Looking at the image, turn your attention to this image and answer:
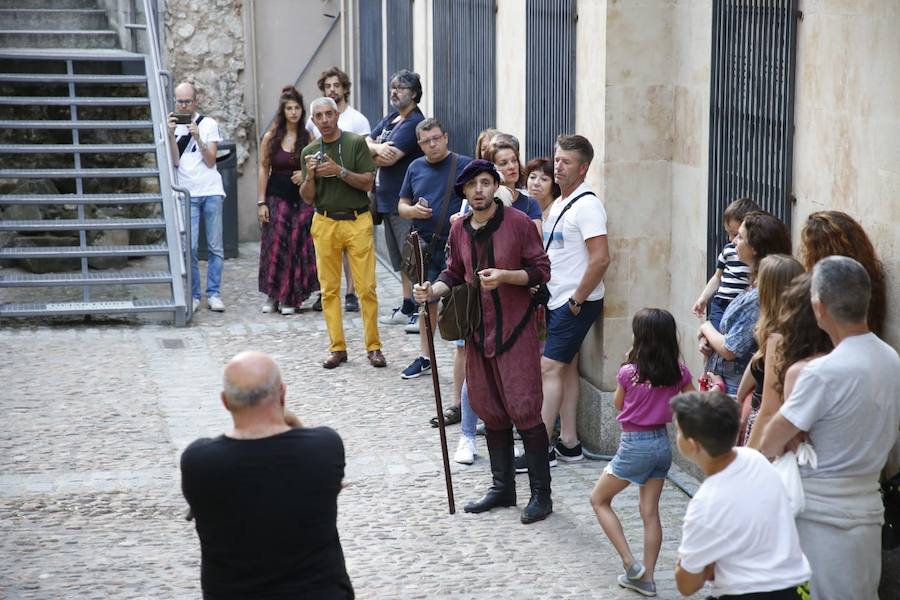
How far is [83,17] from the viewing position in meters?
16.5

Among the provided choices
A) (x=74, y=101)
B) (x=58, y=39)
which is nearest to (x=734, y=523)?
(x=74, y=101)

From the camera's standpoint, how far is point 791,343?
4.76 meters

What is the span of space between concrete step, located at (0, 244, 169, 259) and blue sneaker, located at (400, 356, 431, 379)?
10.8ft

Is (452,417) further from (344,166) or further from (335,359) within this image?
(344,166)

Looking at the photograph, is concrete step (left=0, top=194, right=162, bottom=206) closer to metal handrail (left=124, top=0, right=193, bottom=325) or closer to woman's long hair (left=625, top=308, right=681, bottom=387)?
metal handrail (left=124, top=0, right=193, bottom=325)

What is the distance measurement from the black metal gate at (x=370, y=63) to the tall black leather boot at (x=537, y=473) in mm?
9465

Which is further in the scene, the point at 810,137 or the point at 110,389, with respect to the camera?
the point at 110,389

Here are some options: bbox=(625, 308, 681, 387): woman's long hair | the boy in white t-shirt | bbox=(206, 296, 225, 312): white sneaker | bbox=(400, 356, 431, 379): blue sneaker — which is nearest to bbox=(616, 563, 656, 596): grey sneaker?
bbox=(625, 308, 681, 387): woman's long hair

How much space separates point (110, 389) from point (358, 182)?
2.40m

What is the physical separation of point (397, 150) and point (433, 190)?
1.48 m

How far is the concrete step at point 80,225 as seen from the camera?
40.0ft

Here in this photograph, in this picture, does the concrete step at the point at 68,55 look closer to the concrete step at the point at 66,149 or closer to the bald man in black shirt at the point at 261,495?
the concrete step at the point at 66,149

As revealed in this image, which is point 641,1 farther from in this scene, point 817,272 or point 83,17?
point 83,17

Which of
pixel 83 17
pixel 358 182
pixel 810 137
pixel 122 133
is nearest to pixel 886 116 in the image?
pixel 810 137
